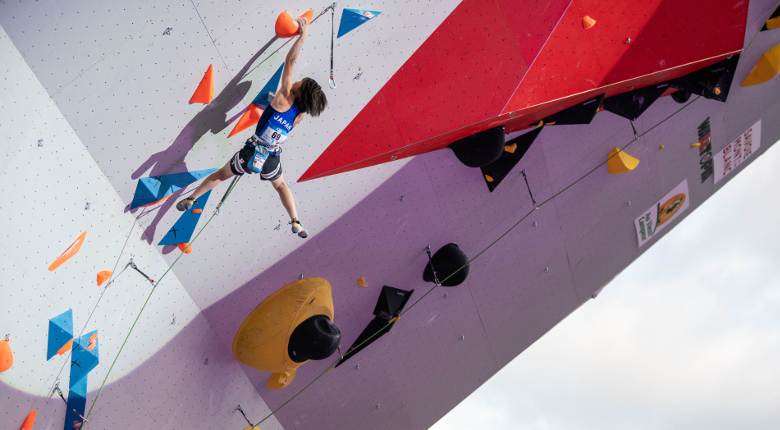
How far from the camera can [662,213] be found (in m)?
4.03

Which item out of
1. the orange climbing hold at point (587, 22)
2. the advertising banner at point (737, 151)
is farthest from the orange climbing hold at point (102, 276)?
the advertising banner at point (737, 151)

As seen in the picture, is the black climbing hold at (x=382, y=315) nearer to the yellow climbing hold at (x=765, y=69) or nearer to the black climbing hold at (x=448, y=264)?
the black climbing hold at (x=448, y=264)

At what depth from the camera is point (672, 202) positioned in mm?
4023

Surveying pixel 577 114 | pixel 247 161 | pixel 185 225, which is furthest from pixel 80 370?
pixel 577 114

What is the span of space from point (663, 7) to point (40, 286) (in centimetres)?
385

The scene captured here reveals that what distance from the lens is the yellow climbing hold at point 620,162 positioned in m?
3.60

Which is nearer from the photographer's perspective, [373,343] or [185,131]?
[185,131]

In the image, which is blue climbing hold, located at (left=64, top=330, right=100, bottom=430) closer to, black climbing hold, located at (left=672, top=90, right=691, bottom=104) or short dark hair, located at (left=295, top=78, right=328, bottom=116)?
short dark hair, located at (left=295, top=78, right=328, bottom=116)

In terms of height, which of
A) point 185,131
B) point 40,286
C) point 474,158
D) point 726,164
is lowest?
point 726,164

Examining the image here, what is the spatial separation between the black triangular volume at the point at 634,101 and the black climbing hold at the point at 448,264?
144cm

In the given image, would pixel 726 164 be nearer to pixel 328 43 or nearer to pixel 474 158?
pixel 474 158

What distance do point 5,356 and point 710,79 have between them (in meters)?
4.47

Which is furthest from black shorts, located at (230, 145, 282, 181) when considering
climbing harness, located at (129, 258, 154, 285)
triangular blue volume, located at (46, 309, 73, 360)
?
triangular blue volume, located at (46, 309, 73, 360)

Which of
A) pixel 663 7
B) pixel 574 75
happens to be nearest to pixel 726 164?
pixel 663 7
